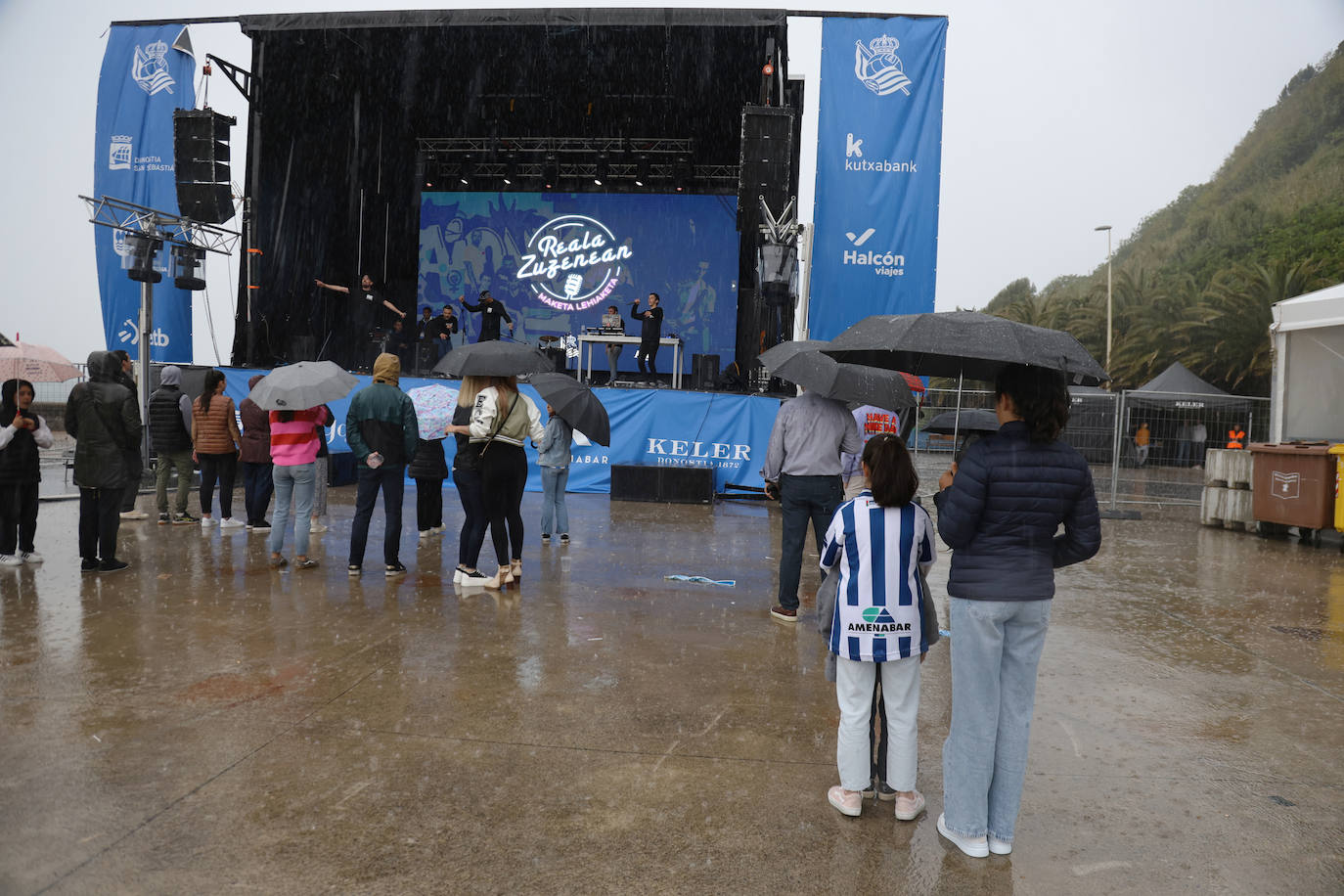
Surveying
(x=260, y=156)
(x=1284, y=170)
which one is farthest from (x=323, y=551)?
(x=1284, y=170)

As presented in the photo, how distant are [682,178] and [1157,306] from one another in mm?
32945

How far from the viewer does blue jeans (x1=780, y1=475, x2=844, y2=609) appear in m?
6.21

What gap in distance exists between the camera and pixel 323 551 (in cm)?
835

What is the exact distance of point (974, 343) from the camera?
3.08 metres

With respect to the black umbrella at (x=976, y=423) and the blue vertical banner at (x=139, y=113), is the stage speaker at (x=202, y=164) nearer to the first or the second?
the blue vertical banner at (x=139, y=113)

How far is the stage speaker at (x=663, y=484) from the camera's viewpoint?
1316 centimetres

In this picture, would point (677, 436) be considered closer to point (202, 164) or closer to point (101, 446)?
point (101, 446)

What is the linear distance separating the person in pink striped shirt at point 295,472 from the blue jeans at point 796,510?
402cm

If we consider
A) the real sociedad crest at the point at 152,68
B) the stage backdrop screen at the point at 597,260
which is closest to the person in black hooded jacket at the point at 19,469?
the real sociedad crest at the point at 152,68

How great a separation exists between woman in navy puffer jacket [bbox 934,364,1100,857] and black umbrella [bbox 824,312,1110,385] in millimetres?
98

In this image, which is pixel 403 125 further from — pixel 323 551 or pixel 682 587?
pixel 682 587

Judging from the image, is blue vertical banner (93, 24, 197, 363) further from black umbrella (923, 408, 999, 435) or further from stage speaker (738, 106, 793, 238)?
black umbrella (923, 408, 999, 435)

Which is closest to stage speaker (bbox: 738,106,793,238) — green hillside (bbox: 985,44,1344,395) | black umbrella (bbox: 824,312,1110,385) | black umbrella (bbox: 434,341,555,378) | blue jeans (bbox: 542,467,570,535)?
blue jeans (bbox: 542,467,570,535)

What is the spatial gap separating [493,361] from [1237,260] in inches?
2256
